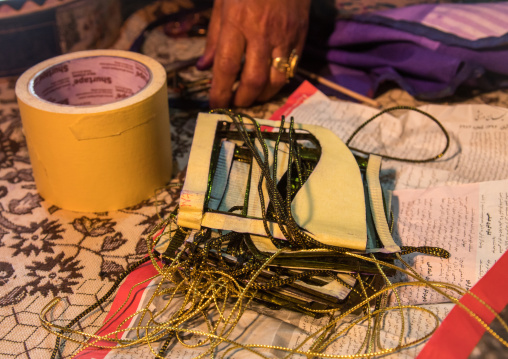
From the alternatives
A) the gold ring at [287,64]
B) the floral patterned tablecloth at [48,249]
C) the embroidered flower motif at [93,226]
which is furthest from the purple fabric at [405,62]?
the embroidered flower motif at [93,226]

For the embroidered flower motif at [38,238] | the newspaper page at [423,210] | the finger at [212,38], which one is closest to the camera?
the newspaper page at [423,210]

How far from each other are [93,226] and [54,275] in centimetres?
8

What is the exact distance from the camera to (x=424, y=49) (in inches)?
31.6

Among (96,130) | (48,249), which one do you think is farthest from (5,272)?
(96,130)

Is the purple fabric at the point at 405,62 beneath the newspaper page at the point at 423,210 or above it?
above

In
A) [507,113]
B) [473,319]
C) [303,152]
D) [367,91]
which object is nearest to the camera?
[473,319]

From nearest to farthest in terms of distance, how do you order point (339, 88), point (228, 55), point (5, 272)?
point (5, 272), point (228, 55), point (339, 88)

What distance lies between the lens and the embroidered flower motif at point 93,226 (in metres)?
0.54

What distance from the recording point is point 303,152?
1.68 feet

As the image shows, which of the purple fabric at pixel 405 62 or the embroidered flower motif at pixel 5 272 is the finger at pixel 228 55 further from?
the embroidered flower motif at pixel 5 272

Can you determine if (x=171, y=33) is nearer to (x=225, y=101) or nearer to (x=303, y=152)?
(x=225, y=101)

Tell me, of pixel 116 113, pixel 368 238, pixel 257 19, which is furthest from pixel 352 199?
pixel 257 19

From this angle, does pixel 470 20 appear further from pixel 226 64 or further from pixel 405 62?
pixel 226 64

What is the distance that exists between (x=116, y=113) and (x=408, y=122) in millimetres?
454
